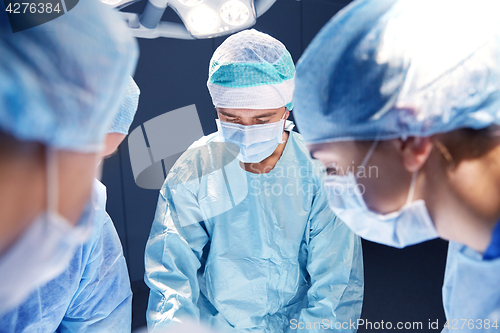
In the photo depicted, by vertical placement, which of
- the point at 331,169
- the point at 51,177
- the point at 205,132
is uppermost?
the point at 51,177

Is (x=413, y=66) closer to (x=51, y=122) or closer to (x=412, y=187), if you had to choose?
(x=412, y=187)

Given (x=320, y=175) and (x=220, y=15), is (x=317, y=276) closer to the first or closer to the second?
(x=320, y=175)

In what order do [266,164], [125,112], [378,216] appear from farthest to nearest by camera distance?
1. [266,164]
2. [125,112]
3. [378,216]

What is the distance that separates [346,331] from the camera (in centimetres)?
132

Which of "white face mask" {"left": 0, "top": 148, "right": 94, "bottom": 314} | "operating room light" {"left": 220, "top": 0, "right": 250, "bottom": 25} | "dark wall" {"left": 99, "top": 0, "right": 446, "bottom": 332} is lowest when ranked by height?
"dark wall" {"left": 99, "top": 0, "right": 446, "bottom": 332}

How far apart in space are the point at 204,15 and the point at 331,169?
2.31 feet

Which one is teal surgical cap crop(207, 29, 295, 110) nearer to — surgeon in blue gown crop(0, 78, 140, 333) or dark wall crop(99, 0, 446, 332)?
surgeon in blue gown crop(0, 78, 140, 333)

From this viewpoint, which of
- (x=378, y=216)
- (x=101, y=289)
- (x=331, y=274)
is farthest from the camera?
(x=331, y=274)

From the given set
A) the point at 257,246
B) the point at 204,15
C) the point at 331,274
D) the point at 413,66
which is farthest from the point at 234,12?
the point at 331,274

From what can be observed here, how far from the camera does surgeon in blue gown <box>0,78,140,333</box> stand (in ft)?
3.39

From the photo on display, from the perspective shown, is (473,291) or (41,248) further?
(473,291)

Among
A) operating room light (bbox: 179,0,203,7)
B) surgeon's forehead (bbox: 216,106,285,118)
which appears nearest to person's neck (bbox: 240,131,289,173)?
surgeon's forehead (bbox: 216,106,285,118)

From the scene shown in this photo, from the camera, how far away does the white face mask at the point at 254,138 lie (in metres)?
1.36

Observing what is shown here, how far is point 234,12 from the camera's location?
3.81 ft
